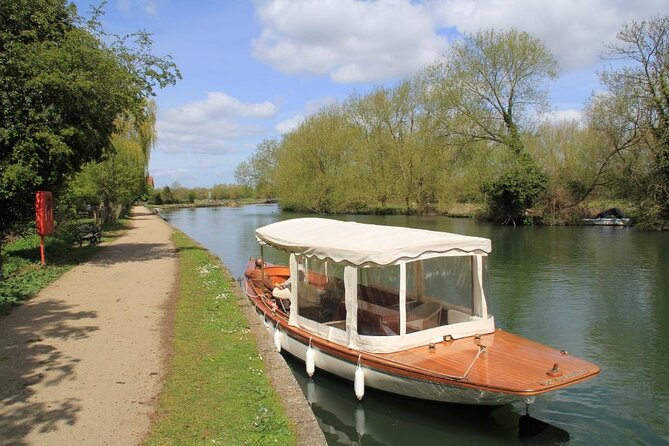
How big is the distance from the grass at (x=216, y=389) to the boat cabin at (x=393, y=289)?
151cm

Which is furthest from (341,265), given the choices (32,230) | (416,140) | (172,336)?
(416,140)

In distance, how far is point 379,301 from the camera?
28.8ft

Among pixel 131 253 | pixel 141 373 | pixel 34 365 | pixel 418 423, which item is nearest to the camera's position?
pixel 141 373

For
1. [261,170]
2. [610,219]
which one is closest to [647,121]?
[610,219]

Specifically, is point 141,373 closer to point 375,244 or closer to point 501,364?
point 375,244

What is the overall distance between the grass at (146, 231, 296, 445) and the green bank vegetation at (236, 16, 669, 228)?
3300cm

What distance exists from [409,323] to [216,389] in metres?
3.14

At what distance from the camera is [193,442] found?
5.28 meters

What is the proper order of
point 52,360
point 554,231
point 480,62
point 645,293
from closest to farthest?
point 52,360 < point 645,293 < point 554,231 < point 480,62

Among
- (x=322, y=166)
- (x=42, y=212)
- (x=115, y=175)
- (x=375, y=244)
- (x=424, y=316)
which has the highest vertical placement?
(x=322, y=166)

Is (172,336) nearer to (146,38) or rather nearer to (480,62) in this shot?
(146,38)

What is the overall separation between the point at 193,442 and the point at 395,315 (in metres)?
3.86

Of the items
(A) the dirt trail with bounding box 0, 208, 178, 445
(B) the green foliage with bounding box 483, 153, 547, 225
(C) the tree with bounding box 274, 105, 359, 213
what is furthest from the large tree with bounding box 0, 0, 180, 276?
(C) the tree with bounding box 274, 105, 359, 213

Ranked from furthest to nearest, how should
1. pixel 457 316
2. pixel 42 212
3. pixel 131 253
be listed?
1. pixel 131 253
2. pixel 42 212
3. pixel 457 316
